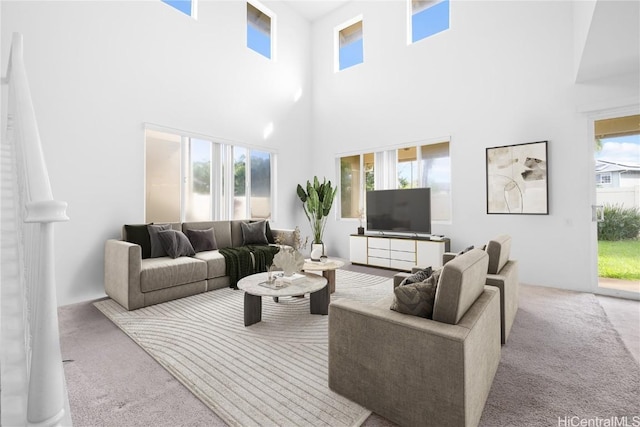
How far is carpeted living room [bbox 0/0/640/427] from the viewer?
165 cm

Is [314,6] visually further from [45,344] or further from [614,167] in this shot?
[45,344]

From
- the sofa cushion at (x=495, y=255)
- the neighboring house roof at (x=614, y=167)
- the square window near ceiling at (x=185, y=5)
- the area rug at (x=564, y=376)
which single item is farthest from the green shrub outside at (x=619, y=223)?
the square window near ceiling at (x=185, y=5)

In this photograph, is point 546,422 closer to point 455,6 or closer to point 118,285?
point 118,285

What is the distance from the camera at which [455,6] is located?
493 centimetres

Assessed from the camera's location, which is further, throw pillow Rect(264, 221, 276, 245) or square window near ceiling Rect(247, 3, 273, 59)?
square window near ceiling Rect(247, 3, 273, 59)

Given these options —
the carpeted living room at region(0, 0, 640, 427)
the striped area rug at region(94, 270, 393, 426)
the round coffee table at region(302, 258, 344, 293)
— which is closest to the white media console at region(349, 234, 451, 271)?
the carpeted living room at region(0, 0, 640, 427)

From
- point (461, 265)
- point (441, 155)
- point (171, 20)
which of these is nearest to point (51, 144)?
point (171, 20)

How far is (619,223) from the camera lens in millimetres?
3760

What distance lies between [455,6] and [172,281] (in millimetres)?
5769

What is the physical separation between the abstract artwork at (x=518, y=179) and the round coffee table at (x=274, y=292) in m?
3.03

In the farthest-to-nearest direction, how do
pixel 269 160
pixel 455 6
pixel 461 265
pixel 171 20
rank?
pixel 269 160 → pixel 455 6 → pixel 171 20 → pixel 461 265

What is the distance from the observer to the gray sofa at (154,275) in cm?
313

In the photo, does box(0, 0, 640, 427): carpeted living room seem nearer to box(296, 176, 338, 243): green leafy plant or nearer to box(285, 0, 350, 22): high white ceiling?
box(285, 0, 350, 22): high white ceiling

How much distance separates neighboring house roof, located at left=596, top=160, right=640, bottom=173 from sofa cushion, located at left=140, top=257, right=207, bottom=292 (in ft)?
16.5
